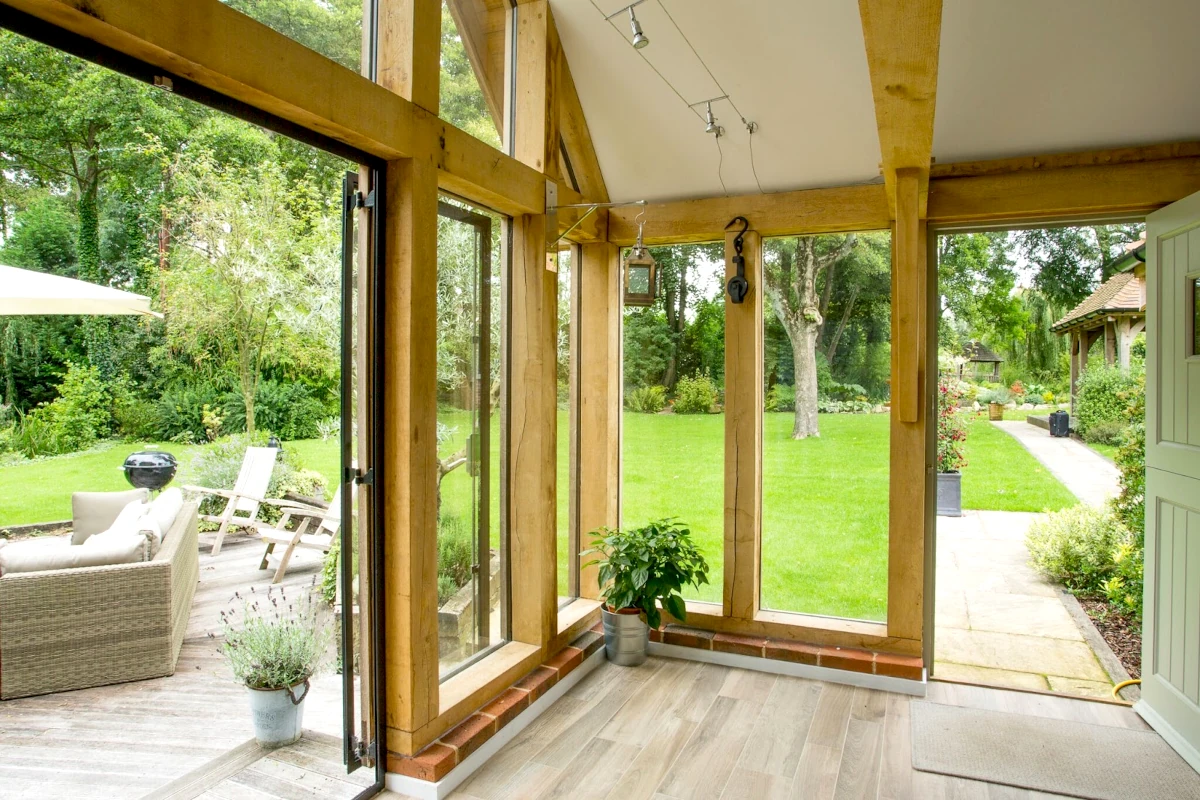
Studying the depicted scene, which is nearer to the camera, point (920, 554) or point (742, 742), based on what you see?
point (742, 742)

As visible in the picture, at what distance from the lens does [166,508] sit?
375 centimetres

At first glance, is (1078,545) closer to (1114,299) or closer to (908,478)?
(908,478)

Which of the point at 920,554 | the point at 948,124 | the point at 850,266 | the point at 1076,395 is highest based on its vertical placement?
the point at 948,124

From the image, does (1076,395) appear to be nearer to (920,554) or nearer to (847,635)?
(920,554)

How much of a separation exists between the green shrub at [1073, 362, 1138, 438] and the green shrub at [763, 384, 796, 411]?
1.30 metres

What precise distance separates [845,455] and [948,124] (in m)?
1.57

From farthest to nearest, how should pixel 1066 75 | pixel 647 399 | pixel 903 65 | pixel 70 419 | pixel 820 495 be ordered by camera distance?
pixel 647 399 → pixel 820 495 → pixel 1066 75 → pixel 70 419 → pixel 903 65

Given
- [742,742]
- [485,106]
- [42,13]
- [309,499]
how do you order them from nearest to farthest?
[42,13] < [742,742] < [485,106] < [309,499]

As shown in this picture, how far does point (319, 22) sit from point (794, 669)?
324cm

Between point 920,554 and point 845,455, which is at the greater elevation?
point 845,455

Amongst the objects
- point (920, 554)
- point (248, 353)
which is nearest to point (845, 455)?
point (920, 554)

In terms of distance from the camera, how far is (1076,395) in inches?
143

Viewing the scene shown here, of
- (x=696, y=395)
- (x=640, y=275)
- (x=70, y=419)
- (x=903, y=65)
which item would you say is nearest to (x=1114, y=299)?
(x=696, y=395)

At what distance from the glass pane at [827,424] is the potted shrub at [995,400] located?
1.52ft
